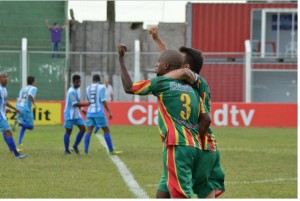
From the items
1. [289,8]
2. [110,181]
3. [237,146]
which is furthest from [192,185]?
[289,8]

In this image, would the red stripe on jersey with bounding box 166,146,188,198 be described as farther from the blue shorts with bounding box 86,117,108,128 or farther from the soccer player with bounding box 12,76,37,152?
the soccer player with bounding box 12,76,37,152

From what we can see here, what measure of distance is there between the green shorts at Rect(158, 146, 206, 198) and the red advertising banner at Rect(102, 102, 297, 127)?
21725 millimetres

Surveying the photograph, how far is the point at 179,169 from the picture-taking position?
7.29 meters

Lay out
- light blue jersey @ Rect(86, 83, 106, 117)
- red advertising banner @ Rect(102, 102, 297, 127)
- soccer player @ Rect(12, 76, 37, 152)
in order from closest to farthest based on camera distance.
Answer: light blue jersey @ Rect(86, 83, 106, 117) → soccer player @ Rect(12, 76, 37, 152) → red advertising banner @ Rect(102, 102, 297, 127)

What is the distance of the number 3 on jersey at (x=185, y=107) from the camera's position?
741 cm

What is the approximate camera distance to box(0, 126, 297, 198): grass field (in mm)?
10875

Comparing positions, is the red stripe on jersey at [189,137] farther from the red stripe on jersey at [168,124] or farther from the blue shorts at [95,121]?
the blue shorts at [95,121]

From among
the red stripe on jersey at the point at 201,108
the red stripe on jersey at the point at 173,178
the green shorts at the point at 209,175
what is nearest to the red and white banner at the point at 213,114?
→ the green shorts at the point at 209,175

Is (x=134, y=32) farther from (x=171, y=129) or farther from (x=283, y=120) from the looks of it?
(x=171, y=129)

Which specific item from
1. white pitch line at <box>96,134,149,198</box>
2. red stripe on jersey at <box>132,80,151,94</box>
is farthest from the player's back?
white pitch line at <box>96,134,149,198</box>

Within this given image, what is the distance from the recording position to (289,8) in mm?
37062

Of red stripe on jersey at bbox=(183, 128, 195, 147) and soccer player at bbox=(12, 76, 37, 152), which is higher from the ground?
red stripe on jersey at bbox=(183, 128, 195, 147)

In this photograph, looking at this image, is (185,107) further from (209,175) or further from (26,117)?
(26,117)

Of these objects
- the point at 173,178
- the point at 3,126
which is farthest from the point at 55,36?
the point at 173,178
